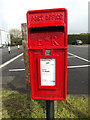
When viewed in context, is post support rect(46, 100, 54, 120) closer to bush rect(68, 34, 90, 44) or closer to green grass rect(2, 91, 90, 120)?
green grass rect(2, 91, 90, 120)

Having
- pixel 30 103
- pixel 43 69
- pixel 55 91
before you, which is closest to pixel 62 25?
pixel 43 69

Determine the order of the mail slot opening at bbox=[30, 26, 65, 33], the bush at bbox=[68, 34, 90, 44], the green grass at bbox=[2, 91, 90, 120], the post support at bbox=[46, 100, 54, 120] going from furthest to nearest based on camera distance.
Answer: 1. the bush at bbox=[68, 34, 90, 44]
2. the green grass at bbox=[2, 91, 90, 120]
3. the post support at bbox=[46, 100, 54, 120]
4. the mail slot opening at bbox=[30, 26, 65, 33]

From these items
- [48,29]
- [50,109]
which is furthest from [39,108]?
[48,29]

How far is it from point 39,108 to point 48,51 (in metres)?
1.67

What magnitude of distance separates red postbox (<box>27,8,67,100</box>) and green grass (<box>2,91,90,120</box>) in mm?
1024

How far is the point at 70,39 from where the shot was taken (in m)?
29.9

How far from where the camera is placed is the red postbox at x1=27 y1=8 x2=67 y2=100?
54.9 inches

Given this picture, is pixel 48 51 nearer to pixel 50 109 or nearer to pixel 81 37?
pixel 50 109

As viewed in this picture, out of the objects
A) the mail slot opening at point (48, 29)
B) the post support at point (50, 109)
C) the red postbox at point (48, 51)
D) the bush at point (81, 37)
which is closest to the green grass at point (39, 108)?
the post support at point (50, 109)

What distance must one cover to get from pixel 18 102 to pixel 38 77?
1618 mm

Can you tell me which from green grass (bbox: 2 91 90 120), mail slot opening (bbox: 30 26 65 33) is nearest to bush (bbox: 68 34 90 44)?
green grass (bbox: 2 91 90 120)

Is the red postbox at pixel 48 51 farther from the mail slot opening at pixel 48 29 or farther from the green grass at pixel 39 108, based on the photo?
the green grass at pixel 39 108

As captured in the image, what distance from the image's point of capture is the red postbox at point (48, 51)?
4.58 feet

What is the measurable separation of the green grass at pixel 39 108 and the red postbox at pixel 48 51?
102 centimetres
